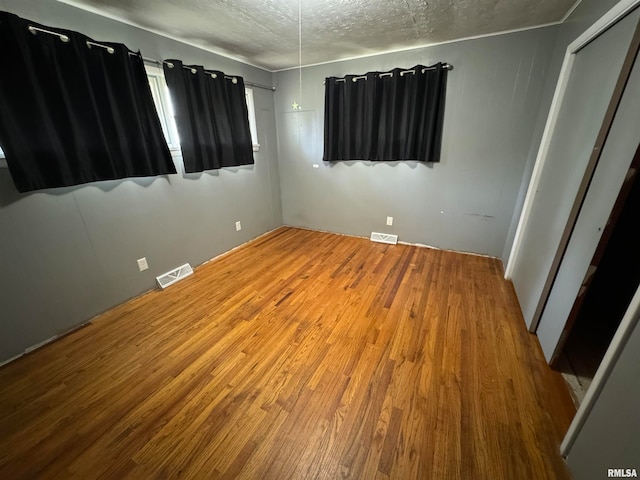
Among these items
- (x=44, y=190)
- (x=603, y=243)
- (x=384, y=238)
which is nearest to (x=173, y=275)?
(x=44, y=190)

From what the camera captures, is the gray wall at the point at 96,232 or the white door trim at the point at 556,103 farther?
the gray wall at the point at 96,232

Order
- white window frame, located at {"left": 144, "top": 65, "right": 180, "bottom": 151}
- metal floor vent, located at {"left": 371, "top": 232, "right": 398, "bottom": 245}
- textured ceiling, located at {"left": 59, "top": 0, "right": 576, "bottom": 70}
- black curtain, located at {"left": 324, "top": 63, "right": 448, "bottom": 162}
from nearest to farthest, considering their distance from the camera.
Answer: textured ceiling, located at {"left": 59, "top": 0, "right": 576, "bottom": 70}, white window frame, located at {"left": 144, "top": 65, "right": 180, "bottom": 151}, black curtain, located at {"left": 324, "top": 63, "right": 448, "bottom": 162}, metal floor vent, located at {"left": 371, "top": 232, "right": 398, "bottom": 245}

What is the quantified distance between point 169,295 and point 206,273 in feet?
1.54

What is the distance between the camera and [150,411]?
4.48 feet

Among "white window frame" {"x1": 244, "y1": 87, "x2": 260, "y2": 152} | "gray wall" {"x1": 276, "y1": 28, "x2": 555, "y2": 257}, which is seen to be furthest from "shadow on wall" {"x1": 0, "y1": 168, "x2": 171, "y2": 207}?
"gray wall" {"x1": 276, "y1": 28, "x2": 555, "y2": 257}

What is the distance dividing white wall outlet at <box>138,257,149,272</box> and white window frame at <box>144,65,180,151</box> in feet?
3.71

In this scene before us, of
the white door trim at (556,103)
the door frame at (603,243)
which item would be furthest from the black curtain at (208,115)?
the door frame at (603,243)

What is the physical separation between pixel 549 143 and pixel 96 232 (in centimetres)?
383

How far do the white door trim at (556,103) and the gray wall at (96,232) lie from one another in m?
3.16

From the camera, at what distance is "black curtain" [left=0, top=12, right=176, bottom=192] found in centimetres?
151

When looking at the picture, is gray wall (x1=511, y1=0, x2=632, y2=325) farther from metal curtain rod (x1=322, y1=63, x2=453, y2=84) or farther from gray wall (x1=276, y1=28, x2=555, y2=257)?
metal curtain rod (x1=322, y1=63, x2=453, y2=84)

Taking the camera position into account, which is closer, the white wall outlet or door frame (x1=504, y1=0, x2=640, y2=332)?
door frame (x1=504, y1=0, x2=640, y2=332)

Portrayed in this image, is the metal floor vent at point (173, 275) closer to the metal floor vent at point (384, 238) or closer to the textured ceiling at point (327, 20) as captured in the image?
the textured ceiling at point (327, 20)

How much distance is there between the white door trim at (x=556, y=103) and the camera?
127 centimetres
